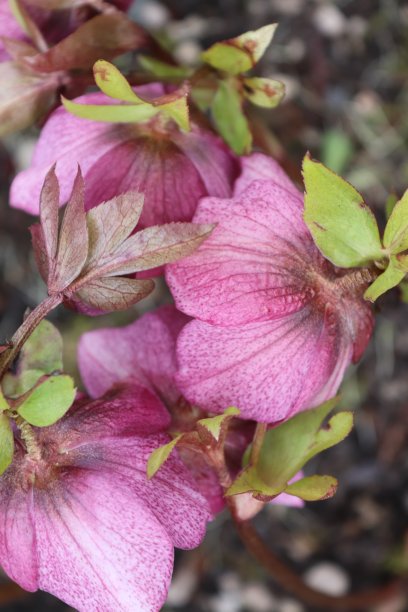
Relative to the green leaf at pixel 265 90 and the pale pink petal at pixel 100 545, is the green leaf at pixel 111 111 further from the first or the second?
the pale pink petal at pixel 100 545

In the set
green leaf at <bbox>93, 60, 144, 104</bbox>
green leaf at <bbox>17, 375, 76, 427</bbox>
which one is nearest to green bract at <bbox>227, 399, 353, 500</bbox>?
green leaf at <bbox>17, 375, 76, 427</bbox>

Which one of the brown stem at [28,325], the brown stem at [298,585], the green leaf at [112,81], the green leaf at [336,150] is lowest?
the brown stem at [298,585]

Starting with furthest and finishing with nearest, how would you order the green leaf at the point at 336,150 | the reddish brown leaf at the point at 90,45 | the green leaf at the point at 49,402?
the green leaf at the point at 336,150, the reddish brown leaf at the point at 90,45, the green leaf at the point at 49,402

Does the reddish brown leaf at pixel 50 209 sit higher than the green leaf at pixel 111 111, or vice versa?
the green leaf at pixel 111 111

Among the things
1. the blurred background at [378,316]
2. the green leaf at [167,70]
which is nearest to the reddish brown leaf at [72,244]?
the green leaf at [167,70]

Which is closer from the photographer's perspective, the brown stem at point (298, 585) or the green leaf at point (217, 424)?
the green leaf at point (217, 424)

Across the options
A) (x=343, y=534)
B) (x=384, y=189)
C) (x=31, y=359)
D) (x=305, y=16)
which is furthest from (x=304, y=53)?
(x=31, y=359)

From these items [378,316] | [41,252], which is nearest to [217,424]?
[41,252]

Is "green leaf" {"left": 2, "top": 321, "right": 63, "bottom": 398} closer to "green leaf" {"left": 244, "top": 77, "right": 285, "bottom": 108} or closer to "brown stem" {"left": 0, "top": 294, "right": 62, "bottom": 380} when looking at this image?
"brown stem" {"left": 0, "top": 294, "right": 62, "bottom": 380}
